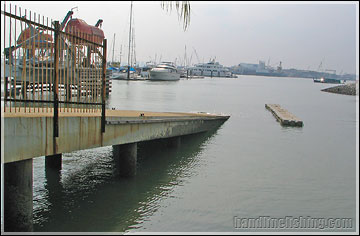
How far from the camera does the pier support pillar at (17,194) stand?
7855 millimetres

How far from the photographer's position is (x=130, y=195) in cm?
1167

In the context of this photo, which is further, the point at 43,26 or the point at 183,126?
the point at 183,126

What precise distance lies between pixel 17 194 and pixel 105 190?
4097mm

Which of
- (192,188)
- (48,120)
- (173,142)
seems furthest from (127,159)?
(173,142)

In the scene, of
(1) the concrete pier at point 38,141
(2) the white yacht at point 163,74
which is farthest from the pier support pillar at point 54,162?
(2) the white yacht at point 163,74

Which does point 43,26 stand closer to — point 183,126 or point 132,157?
point 132,157

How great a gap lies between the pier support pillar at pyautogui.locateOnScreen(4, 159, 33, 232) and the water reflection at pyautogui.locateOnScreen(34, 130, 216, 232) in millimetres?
923

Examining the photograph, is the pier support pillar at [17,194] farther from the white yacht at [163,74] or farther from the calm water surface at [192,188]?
the white yacht at [163,74]

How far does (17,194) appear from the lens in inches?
310

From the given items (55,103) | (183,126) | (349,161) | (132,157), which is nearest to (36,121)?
(55,103)

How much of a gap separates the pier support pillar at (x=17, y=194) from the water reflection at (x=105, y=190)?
Answer: 3.03 ft

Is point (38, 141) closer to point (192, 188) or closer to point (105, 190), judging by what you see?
point (105, 190)

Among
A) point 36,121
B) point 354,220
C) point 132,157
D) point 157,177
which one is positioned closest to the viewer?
point 36,121

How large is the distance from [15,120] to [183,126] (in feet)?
34.6
